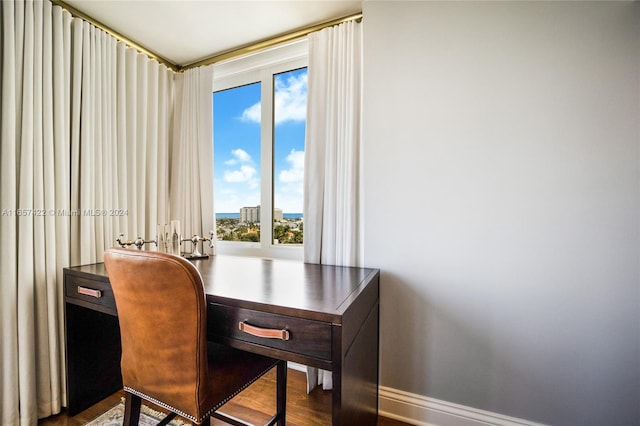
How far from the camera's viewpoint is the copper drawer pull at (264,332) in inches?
36.7

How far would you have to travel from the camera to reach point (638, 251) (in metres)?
1.12

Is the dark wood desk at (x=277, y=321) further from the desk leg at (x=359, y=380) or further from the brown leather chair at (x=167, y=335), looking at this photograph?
the brown leather chair at (x=167, y=335)

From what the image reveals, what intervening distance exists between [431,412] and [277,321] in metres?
1.06

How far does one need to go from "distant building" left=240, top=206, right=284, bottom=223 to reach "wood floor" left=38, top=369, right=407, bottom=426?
1125 mm

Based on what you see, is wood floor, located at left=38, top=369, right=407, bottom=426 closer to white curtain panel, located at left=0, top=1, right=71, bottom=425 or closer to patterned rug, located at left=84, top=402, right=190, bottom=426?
patterned rug, located at left=84, top=402, right=190, bottom=426

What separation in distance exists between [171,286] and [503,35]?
5.73 feet

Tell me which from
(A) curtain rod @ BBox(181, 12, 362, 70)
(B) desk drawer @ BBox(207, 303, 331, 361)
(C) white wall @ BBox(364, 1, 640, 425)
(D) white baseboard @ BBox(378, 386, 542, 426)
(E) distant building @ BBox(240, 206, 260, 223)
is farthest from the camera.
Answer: (E) distant building @ BBox(240, 206, 260, 223)

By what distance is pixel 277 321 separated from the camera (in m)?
0.96

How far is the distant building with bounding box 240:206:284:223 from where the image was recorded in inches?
83.3

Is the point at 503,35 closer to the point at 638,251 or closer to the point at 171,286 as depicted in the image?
the point at 638,251

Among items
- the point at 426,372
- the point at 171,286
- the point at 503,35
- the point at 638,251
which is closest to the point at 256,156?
the point at 171,286

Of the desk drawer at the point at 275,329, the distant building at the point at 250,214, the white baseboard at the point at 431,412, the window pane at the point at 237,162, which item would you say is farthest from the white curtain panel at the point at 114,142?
the white baseboard at the point at 431,412

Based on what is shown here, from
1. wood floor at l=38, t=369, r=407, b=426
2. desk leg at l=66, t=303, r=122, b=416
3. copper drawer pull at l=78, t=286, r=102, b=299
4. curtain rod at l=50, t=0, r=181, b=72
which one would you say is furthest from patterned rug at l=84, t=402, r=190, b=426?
curtain rod at l=50, t=0, r=181, b=72

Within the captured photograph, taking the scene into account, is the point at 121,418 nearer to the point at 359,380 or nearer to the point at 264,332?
the point at 264,332
